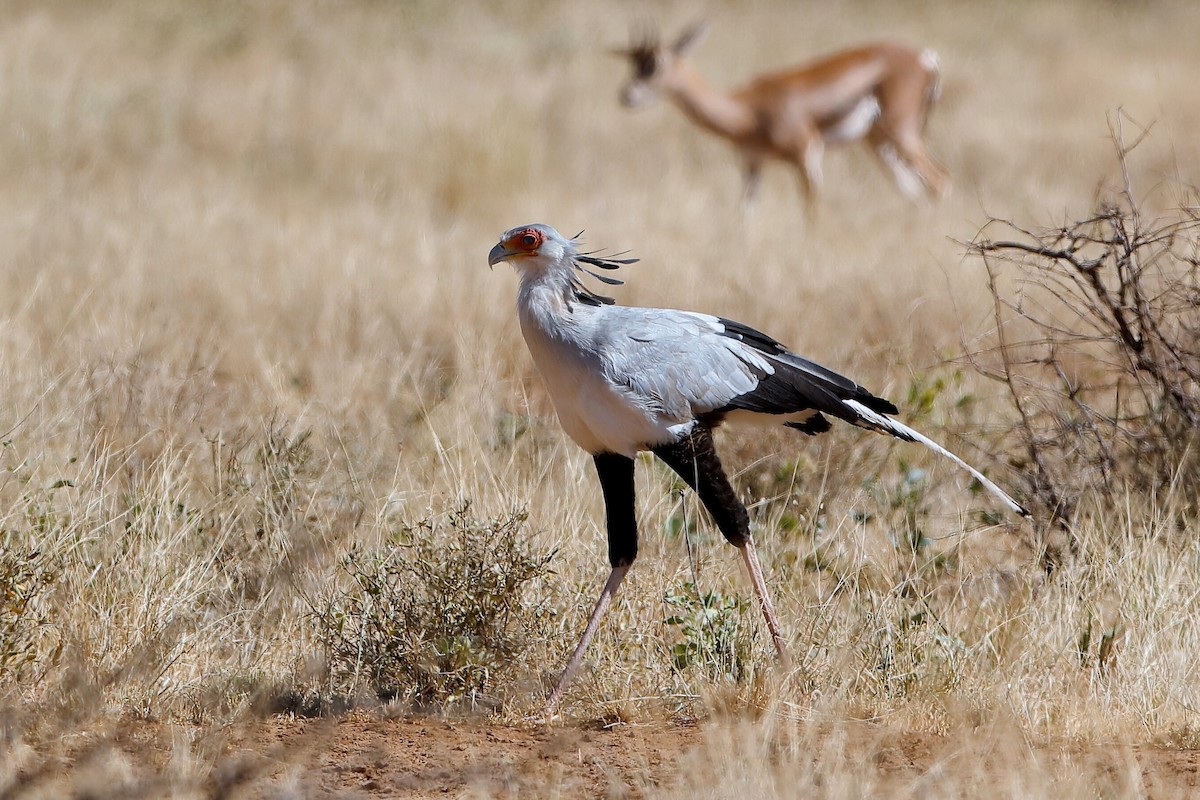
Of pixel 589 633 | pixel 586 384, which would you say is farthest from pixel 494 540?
pixel 586 384

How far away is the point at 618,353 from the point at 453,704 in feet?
3.68

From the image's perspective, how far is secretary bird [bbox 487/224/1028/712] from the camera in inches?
156

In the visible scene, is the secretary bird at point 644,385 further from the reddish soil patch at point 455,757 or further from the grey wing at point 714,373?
the reddish soil patch at point 455,757

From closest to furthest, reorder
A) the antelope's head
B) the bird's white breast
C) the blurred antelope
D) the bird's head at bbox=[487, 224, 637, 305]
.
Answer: the bird's white breast
the bird's head at bbox=[487, 224, 637, 305]
the blurred antelope
the antelope's head

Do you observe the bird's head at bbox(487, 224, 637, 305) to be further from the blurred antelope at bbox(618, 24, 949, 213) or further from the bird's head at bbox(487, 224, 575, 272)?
the blurred antelope at bbox(618, 24, 949, 213)

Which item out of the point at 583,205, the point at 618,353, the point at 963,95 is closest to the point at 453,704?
the point at 618,353

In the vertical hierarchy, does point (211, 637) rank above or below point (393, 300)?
below

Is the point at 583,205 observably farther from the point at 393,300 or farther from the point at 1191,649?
the point at 1191,649

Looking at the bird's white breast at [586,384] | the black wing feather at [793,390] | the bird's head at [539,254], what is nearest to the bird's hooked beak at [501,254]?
the bird's head at [539,254]

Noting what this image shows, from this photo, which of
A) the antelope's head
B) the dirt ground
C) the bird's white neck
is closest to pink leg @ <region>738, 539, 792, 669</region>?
the dirt ground

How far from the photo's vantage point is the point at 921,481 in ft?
17.3

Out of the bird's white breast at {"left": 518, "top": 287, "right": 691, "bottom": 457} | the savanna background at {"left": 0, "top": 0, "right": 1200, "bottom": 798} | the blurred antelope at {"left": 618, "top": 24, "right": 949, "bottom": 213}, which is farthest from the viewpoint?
the blurred antelope at {"left": 618, "top": 24, "right": 949, "bottom": 213}

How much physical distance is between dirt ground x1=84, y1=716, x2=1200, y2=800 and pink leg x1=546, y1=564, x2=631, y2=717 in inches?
4.5

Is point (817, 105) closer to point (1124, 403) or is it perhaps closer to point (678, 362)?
point (1124, 403)
